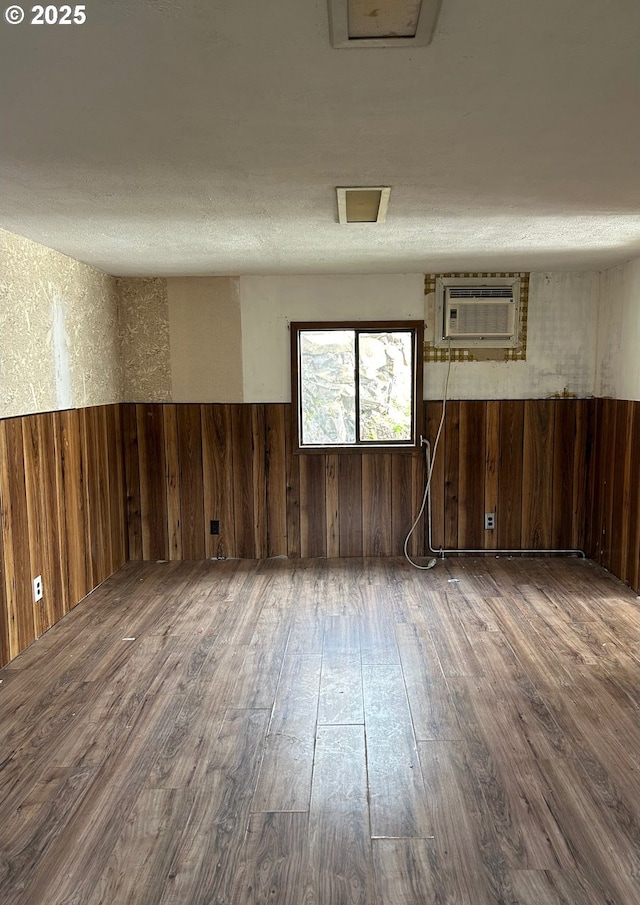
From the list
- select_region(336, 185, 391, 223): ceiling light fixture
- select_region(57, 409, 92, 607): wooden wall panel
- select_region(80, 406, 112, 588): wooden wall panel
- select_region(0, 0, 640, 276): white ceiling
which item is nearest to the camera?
select_region(0, 0, 640, 276): white ceiling

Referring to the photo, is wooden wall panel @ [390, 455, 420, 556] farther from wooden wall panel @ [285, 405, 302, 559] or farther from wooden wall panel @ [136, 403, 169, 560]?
wooden wall panel @ [136, 403, 169, 560]

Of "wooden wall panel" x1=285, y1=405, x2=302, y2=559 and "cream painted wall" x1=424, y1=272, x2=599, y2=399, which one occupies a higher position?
"cream painted wall" x1=424, y1=272, x2=599, y2=399

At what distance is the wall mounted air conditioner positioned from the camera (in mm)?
5191

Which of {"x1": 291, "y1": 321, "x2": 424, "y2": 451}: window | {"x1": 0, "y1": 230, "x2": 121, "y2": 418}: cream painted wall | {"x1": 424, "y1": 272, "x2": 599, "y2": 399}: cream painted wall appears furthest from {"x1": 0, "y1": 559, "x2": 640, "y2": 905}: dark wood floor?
{"x1": 424, "y1": 272, "x2": 599, "y2": 399}: cream painted wall

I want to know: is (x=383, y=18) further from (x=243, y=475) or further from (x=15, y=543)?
(x=243, y=475)

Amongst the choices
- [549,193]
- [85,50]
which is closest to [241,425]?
[549,193]

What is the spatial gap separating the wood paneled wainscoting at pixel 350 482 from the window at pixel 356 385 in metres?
0.14

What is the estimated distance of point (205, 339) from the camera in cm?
535

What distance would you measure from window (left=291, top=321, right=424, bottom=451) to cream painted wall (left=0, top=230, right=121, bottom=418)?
1448 millimetres

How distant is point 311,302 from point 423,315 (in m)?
0.89

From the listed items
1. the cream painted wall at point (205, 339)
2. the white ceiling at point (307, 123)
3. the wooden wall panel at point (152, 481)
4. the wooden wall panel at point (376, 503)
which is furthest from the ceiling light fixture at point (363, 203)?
the wooden wall panel at point (152, 481)

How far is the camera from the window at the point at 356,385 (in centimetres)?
532

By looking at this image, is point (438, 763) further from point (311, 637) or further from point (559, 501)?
point (559, 501)

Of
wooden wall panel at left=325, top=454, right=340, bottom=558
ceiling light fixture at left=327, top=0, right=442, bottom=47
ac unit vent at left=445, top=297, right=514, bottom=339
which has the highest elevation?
ceiling light fixture at left=327, top=0, right=442, bottom=47
